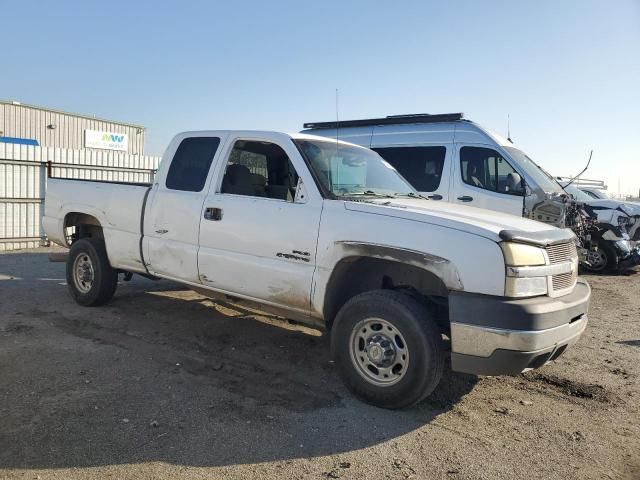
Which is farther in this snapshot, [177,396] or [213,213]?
[213,213]

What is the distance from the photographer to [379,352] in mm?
3725

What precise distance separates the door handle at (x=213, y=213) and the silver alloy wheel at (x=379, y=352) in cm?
177

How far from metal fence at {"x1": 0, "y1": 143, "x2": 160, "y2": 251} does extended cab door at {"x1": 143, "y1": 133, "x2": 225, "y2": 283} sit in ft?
25.6

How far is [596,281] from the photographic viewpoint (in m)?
10.0

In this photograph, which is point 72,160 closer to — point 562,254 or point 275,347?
point 275,347

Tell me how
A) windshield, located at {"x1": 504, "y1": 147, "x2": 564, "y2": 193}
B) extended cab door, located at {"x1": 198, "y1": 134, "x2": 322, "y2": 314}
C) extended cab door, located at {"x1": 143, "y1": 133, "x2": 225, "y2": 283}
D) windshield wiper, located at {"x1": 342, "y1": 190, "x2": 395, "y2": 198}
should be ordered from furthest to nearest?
1. windshield, located at {"x1": 504, "y1": 147, "x2": 564, "y2": 193}
2. extended cab door, located at {"x1": 143, "y1": 133, "x2": 225, "y2": 283}
3. windshield wiper, located at {"x1": 342, "y1": 190, "x2": 395, "y2": 198}
4. extended cab door, located at {"x1": 198, "y1": 134, "x2": 322, "y2": 314}

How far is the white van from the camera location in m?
7.67

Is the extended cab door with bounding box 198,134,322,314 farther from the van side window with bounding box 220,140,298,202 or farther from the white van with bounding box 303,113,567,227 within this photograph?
the white van with bounding box 303,113,567,227

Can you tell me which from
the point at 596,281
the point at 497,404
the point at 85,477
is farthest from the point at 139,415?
the point at 596,281

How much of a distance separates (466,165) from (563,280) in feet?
15.3

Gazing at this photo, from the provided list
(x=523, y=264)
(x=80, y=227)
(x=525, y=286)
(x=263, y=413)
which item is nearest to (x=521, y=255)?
(x=523, y=264)

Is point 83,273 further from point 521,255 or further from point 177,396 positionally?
point 521,255

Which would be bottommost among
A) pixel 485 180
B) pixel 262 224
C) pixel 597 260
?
pixel 597 260

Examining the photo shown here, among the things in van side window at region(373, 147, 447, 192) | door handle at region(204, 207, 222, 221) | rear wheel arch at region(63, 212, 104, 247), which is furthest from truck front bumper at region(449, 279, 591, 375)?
van side window at region(373, 147, 447, 192)
